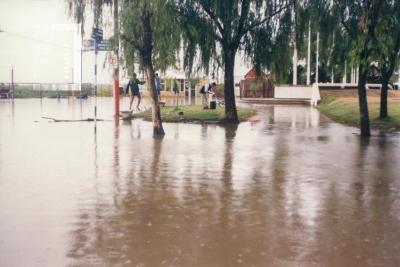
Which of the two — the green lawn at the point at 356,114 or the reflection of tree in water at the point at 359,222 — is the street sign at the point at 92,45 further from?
the reflection of tree in water at the point at 359,222

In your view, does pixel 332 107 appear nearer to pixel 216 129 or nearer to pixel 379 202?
pixel 216 129

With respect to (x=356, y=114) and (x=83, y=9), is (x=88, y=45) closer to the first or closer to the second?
(x=83, y=9)

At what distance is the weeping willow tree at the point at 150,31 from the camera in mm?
16469

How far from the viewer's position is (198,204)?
8.02 metres

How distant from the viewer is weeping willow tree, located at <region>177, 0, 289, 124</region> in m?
21.9

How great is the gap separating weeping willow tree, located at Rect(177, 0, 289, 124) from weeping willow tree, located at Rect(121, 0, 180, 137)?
3.03m

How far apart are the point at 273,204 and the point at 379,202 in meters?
1.53

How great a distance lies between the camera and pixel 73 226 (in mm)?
6742

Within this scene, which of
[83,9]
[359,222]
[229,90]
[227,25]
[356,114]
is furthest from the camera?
[356,114]

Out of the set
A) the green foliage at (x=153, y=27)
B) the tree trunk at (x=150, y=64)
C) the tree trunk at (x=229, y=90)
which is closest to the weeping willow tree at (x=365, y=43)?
the green foliage at (x=153, y=27)

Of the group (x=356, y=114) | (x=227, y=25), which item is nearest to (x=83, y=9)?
(x=227, y=25)

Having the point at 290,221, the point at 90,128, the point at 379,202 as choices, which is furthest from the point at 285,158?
the point at 90,128

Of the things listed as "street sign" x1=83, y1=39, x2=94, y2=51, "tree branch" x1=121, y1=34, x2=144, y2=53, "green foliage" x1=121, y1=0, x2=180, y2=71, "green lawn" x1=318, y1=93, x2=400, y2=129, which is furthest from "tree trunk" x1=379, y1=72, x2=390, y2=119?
"street sign" x1=83, y1=39, x2=94, y2=51

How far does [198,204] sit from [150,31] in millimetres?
10195
